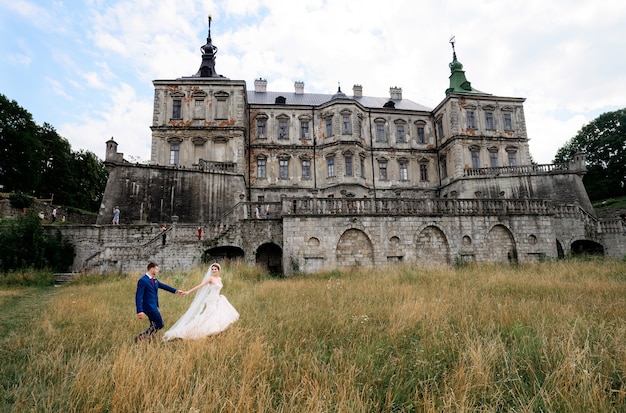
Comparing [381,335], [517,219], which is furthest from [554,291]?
[517,219]

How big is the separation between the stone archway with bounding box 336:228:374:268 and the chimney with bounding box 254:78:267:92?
28282mm

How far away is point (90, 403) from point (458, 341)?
4711mm

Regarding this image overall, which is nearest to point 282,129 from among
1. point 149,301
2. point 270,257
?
point 270,257

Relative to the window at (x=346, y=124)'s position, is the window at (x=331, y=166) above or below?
below

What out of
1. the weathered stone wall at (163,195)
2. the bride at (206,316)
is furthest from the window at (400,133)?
the bride at (206,316)

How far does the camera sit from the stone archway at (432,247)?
16859 millimetres

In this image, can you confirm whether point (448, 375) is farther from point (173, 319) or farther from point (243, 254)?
point (243, 254)

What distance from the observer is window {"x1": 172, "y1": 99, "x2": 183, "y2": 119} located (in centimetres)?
3042

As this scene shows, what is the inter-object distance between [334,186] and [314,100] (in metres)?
12.7

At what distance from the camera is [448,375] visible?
3.70 m

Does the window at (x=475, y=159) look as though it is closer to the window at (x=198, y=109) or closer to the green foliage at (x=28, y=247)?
the window at (x=198, y=109)

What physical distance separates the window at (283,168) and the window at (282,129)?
2.68 metres

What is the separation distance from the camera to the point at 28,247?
17.2m

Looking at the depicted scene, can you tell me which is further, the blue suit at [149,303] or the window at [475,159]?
the window at [475,159]
